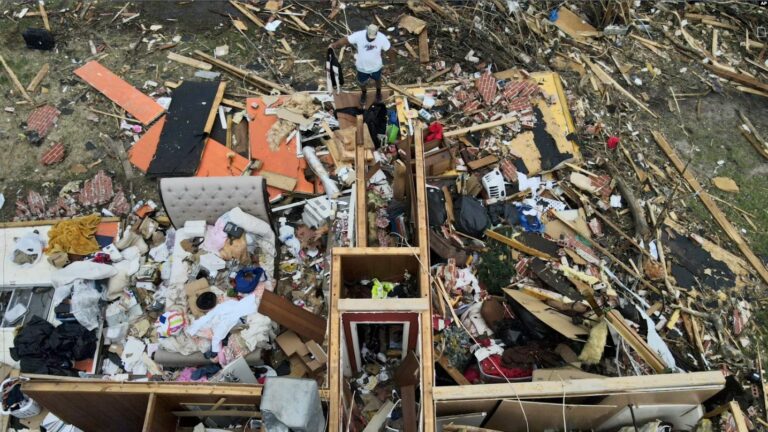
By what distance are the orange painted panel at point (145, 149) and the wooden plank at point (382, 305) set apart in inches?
194

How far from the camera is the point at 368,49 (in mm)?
7789

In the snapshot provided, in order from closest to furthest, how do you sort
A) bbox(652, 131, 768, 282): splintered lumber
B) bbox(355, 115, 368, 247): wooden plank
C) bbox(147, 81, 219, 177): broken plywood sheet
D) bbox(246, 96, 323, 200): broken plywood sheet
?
bbox(355, 115, 368, 247): wooden plank → bbox(652, 131, 768, 282): splintered lumber → bbox(246, 96, 323, 200): broken plywood sheet → bbox(147, 81, 219, 177): broken plywood sheet

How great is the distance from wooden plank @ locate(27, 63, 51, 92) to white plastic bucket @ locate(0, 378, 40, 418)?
5260 mm

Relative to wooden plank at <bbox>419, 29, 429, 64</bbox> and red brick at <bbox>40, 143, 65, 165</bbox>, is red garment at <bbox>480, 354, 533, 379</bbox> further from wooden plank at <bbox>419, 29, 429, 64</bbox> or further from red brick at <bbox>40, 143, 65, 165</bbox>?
red brick at <bbox>40, 143, 65, 165</bbox>

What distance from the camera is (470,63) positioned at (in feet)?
30.4

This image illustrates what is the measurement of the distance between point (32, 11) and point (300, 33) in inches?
199

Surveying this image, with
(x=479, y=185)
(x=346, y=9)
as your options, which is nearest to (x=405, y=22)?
(x=346, y=9)

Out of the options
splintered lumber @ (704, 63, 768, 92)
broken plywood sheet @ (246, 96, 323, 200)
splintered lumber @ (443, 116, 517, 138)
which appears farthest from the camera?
splintered lumber @ (704, 63, 768, 92)

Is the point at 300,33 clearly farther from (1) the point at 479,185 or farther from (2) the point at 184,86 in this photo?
(1) the point at 479,185

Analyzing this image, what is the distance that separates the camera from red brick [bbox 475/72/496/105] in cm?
866

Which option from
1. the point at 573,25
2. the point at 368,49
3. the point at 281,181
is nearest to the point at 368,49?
the point at 368,49

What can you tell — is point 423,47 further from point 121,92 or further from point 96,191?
point 96,191

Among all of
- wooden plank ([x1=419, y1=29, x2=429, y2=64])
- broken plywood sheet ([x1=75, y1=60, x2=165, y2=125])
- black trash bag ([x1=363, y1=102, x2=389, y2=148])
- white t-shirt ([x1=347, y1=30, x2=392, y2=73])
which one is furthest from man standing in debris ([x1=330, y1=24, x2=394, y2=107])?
broken plywood sheet ([x1=75, y1=60, x2=165, y2=125])

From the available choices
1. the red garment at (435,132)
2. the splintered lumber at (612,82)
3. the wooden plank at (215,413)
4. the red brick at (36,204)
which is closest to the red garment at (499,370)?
the wooden plank at (215,413)
